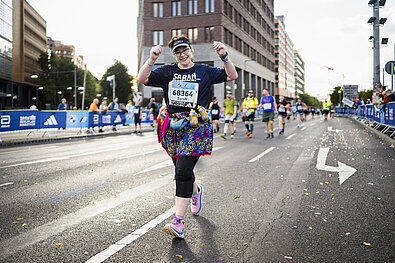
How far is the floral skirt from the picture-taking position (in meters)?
3.66

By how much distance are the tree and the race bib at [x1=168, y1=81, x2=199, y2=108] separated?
70.1 meters

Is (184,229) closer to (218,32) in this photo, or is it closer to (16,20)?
(218,32)

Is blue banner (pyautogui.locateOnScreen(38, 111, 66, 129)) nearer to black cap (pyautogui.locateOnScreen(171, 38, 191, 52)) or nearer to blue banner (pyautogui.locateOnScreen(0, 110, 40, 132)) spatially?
blue banner (pyautogui.locateOnScreen(0, 110, 40, 132))

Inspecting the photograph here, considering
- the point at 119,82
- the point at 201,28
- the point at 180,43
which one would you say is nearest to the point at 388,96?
the point at 180,43

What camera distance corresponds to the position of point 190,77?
3818 millimetres

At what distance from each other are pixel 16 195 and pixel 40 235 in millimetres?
2018

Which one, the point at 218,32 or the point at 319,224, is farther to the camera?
the point at 218,32

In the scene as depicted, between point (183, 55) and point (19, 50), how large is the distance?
71.1m

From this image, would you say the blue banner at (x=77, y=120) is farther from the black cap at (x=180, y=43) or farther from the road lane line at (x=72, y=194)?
the black cap at (x=180, y=43)

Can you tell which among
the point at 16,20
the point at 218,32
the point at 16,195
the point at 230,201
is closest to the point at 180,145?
the point at 230,201

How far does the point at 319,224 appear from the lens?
3.79 meters

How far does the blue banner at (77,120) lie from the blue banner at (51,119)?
395mm

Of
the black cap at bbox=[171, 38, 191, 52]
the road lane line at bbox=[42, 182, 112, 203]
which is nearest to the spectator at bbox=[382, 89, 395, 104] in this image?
the road lane line at bbox=[42, 182, 112, 203]

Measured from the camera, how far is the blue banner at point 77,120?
1906cm
